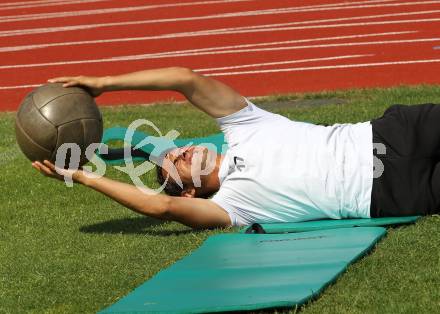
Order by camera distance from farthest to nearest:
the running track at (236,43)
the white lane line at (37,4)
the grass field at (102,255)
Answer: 1. the white lane line at (37,4)
2. the running track at (236,43)
3. the grass field at (102,255)

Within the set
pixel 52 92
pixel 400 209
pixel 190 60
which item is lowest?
pixel 190 60

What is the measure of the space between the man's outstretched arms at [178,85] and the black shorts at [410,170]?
3.15 feet

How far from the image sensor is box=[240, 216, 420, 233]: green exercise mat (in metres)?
6.68

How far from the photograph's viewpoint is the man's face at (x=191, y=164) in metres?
7.18

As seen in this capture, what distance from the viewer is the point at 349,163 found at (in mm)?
6855

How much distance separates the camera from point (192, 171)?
7199 mm

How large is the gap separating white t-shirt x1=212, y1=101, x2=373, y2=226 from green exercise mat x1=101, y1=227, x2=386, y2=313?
0.26m

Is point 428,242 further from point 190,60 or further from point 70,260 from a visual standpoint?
point 190,60

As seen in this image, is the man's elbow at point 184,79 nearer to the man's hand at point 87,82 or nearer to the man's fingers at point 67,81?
the man's hand at point 87,82

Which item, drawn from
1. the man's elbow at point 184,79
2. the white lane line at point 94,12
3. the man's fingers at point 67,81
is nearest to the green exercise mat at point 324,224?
the man's elbow at point 184,79

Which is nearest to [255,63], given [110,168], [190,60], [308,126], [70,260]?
[190,60]

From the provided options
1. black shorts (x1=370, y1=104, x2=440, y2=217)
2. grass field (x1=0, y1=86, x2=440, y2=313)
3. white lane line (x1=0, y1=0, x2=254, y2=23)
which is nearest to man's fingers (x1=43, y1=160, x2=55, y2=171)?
grass field (x1=0, y1=86, x2=440, y2=313)

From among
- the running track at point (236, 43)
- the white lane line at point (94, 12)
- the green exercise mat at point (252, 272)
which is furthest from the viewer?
the white lane line at point (94, 12)

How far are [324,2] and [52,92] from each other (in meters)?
11.2
